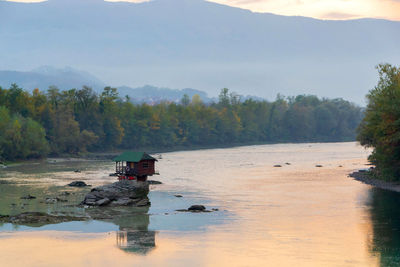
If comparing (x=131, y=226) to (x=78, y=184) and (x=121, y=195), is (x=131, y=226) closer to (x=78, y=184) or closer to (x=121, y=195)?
(x=121, y=195)

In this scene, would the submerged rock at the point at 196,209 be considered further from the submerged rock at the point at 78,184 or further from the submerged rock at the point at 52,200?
the submerged rock at the point at 78,184

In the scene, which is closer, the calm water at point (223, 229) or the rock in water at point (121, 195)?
the calm water at point (223, 229)

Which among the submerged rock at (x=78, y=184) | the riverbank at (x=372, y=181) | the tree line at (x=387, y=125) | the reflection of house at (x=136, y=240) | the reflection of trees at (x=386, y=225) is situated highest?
the tree line at (x=387, y=125)

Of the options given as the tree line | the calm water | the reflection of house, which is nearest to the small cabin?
the calm water

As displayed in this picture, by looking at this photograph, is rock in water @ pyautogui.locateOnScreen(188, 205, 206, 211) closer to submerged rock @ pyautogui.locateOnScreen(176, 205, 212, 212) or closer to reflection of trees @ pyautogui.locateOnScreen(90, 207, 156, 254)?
submerged rock @ pyautogui.locateOnScreen(176, 205, 212, 212)

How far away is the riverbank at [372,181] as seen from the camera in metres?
81.3

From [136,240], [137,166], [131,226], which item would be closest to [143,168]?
[137,166]

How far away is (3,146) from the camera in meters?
130

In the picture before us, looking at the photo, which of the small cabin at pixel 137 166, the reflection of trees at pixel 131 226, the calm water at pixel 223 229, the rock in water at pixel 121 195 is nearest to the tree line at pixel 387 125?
the calm water at pixel 223 229

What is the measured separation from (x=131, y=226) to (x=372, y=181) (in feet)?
158

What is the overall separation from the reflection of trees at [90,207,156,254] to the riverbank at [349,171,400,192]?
122ft

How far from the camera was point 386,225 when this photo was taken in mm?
53906

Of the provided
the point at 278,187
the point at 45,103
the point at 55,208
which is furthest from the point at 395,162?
the point at 45,103

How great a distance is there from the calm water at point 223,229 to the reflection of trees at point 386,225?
0.25 ft
